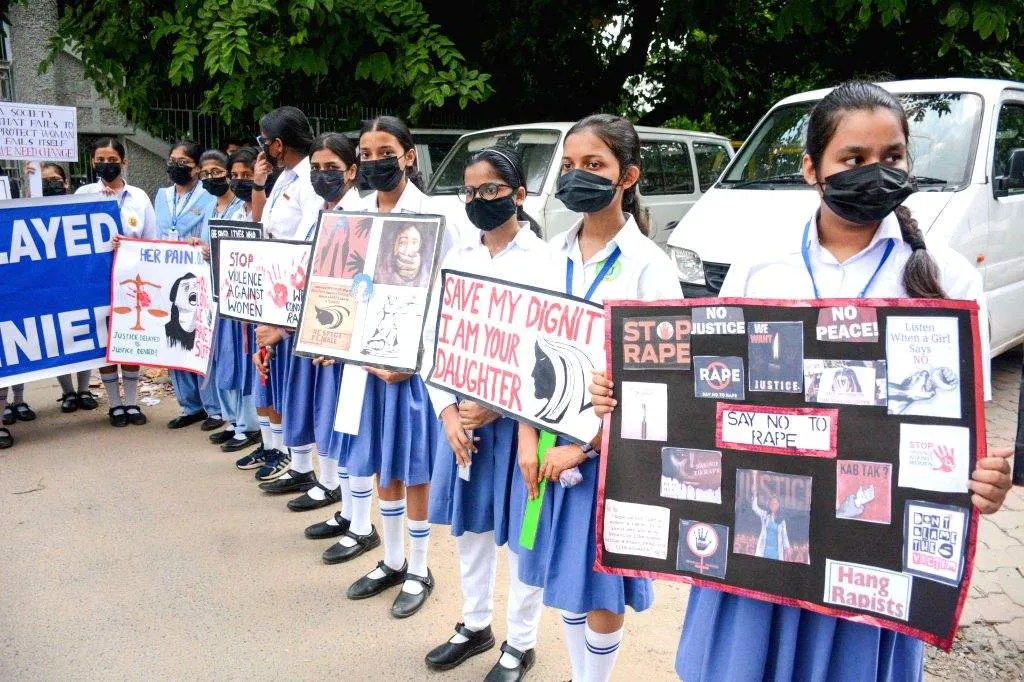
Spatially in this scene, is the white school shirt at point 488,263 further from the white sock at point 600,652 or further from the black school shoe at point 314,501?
the black school shoe at point 314,501

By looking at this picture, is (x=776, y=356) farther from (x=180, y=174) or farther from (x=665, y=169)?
(x=665, y=169)

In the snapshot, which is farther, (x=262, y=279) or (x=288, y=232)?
(x=288, y=232)

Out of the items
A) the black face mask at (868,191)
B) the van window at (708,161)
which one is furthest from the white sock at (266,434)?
the van window at (708,161)

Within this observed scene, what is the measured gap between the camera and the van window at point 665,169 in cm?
830

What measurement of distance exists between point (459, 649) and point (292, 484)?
81.3 inches

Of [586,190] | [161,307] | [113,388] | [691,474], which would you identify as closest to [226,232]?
[161,307]

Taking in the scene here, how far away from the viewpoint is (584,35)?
451 inches

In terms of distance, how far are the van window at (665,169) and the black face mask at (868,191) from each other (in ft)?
21.5

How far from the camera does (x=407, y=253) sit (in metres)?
2.95

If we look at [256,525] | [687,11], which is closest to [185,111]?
[687,11]

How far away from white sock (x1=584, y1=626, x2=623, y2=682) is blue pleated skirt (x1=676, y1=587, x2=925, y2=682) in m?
0.51

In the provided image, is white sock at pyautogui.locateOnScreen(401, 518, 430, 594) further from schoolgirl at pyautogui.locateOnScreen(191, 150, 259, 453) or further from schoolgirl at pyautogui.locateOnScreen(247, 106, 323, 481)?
schoolgirl at pyautogui.locateOnScreen(191, 150, 259, 453)

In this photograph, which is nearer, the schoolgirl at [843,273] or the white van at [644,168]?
the schoolgirl at [843,273]

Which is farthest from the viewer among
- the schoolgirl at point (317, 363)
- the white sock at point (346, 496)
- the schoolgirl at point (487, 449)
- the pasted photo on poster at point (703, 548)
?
the white sock at point (346, 496)
